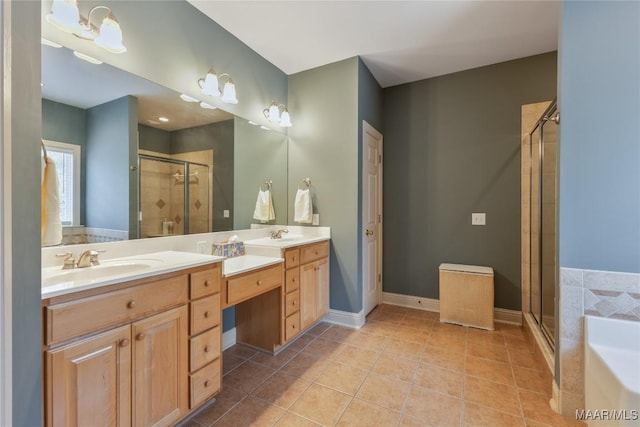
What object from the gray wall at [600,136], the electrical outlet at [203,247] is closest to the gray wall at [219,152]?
the electrical outlet at [203,247]

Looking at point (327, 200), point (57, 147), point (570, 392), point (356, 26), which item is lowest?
point (570, 392)

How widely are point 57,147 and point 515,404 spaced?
2985 mm

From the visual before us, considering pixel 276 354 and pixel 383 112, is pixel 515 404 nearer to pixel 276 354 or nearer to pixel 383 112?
pixel 276 354

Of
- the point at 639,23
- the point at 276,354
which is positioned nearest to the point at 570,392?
the point at 276,354

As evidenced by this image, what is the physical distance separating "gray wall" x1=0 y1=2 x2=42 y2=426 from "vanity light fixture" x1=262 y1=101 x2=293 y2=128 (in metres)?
1.97

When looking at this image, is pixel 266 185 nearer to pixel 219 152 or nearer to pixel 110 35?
pixel 219 152

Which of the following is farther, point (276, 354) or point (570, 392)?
point (276, 354)

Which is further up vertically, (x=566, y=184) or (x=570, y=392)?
(x=566, y=184)

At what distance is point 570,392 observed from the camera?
1564 millimetres

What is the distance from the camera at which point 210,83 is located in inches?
81.7

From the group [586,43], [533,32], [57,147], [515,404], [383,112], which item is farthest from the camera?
[383,112]

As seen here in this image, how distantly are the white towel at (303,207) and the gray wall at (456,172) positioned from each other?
1.13m

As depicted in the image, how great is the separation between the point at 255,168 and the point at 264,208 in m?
0.41

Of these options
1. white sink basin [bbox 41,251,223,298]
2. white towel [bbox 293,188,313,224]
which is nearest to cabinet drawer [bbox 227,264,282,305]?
white sink basin [bbox 41,251,223,298]
